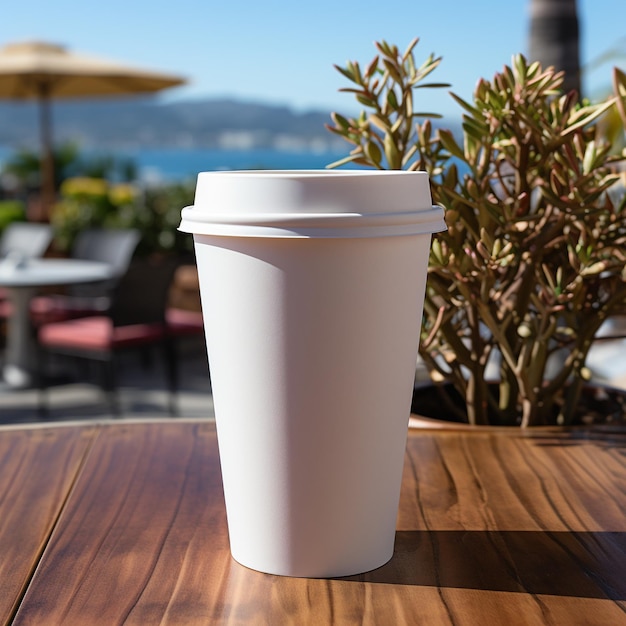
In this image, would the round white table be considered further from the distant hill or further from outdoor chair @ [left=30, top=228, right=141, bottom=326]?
the distant hill

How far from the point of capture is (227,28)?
349ft

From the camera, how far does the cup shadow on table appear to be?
93 centimetres

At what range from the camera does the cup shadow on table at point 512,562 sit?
93 cm

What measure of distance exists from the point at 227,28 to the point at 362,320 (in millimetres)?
111158

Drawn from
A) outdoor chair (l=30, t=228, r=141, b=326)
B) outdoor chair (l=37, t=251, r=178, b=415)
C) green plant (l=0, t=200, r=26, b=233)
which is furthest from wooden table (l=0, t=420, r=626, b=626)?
green plant (l=0, t=200, r=26, b=233)

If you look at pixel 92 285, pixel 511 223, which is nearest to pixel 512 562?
pixel 511 223

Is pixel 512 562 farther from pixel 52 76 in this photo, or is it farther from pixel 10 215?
pixel 52 76

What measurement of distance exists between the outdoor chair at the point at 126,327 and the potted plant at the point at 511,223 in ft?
12.1

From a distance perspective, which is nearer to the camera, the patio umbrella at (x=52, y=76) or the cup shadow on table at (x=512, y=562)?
the cup shadow on table at (x=512, y=562)

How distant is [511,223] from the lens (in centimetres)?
140

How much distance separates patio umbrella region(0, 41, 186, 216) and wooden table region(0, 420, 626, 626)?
28.1ft

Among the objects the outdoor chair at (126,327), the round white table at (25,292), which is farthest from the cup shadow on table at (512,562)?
the round white table at (25,292)

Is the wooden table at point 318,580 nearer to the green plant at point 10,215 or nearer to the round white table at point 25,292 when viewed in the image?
the round white table at point 25,292

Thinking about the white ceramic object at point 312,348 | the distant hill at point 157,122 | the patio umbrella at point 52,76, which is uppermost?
the patio umbrella at point 52,76
